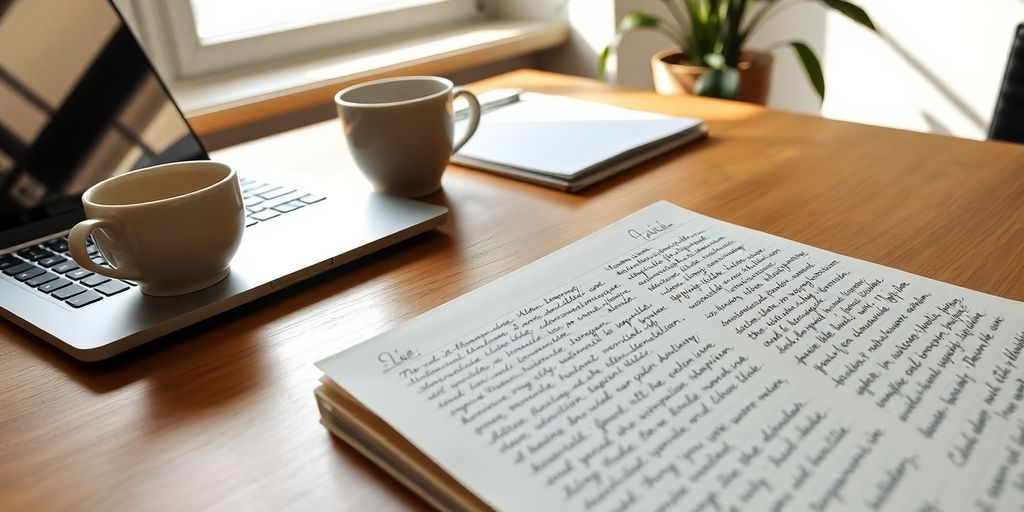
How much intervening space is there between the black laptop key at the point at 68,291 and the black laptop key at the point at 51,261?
0.18 feet

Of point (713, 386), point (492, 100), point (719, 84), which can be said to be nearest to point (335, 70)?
point (492, 100)

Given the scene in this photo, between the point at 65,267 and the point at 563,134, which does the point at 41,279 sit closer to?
the point at 65,267

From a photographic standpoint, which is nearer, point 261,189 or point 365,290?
point 365,290

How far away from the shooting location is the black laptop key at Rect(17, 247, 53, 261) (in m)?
0.58

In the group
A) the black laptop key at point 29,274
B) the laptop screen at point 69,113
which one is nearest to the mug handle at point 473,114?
the laptop screen at point 69,113

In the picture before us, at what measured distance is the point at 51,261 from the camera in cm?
57

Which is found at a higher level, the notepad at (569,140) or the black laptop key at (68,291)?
the black laptop key at (68,291)

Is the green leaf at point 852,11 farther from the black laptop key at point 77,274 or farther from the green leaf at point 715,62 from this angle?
the black laptop key at point 77,274

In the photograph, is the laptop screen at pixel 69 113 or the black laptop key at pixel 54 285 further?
the laptop screen at pixel 69 113

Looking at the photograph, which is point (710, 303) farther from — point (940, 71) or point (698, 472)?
point (940, 71)

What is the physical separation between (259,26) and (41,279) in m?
1.02

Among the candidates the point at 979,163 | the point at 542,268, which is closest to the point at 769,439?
the point at 542,268

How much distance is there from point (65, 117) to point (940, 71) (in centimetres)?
179

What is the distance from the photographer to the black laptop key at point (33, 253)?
581 millimetres
